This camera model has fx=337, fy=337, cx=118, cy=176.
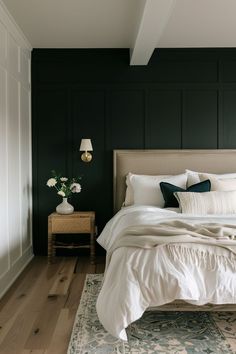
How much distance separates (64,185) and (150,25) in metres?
2.14

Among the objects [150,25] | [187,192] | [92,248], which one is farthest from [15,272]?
[150,25]

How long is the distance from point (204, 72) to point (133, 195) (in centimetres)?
193

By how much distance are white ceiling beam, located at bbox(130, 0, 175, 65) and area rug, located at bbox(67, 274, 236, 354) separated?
8.16ft

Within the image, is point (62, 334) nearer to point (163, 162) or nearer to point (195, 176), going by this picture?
point (195, 176)

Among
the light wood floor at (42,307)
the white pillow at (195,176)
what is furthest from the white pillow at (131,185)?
the light wood floor at (42,307)

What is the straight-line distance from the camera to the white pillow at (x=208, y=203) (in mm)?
3402

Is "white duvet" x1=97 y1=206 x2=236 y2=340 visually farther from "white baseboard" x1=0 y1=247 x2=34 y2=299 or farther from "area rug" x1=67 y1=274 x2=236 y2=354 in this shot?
"white baseboard" x1=0 y1=247 x2=34 y2=299

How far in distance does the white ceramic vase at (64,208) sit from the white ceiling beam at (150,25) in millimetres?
1999

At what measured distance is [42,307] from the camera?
9.23ft

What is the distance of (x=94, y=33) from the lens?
3.92 m

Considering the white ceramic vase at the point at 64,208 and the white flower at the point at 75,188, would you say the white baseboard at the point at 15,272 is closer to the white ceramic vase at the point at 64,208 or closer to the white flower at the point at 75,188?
the white ceramic vase at the point at 64,208

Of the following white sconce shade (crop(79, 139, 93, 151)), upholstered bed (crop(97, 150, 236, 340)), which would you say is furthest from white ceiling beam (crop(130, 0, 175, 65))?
upholstered bed (crop(97, 150, 236, 340))

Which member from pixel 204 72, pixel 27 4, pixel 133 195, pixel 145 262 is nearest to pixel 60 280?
pixel 133 195

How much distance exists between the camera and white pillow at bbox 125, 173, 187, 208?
156 inches
